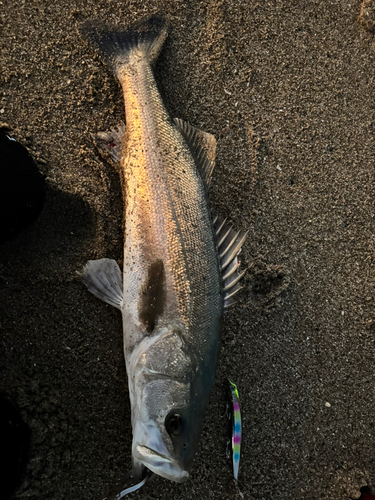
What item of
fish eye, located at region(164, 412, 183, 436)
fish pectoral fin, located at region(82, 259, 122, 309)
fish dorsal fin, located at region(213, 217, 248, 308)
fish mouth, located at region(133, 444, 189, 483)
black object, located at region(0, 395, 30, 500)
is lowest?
black object, located at region(0, 395, 30, 500)

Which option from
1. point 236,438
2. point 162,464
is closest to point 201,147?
point 162,464

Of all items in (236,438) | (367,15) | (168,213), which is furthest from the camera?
(367,15)

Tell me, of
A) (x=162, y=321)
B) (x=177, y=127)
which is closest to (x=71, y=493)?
(x=162, y=321)

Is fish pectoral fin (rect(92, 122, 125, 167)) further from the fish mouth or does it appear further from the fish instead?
the fish mouth

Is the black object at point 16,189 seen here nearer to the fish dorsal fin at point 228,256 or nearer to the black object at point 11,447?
the black object at point 11,447

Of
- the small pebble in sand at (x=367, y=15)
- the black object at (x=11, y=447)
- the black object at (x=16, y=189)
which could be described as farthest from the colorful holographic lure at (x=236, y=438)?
the small pebble in sand at (x=367, y=15)

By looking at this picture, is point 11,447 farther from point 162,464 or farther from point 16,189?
point 16,189

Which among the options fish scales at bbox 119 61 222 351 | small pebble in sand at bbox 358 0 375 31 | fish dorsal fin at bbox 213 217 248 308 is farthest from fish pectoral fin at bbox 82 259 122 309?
small pebble in sand at bbox 358 0 375 31
